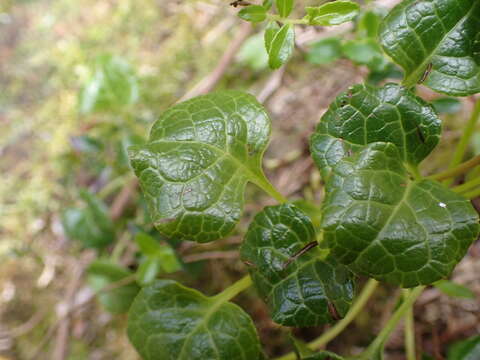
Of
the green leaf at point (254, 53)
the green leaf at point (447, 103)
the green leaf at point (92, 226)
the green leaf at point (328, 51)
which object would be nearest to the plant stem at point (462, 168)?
the green leaf at point (447, 103)

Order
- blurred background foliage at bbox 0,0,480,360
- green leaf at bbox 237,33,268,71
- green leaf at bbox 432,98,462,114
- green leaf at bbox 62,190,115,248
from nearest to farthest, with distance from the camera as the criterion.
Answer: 1. green leaf at bbox 432,98,462,114
2. blurred background foliage at bbox 0,0,480,360
3. green leaf at bbox 62,190,115,248
4. green leaf at bbox 237,33,268,71

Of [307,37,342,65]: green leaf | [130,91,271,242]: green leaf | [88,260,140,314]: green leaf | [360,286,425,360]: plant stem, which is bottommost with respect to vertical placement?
[88,260,140,314]: green leaf

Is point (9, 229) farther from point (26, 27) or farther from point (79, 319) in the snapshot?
point (26, 27)

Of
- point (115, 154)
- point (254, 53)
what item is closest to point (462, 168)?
point (254, 53)

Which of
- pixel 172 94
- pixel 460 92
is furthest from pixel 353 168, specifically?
pixel 172 94

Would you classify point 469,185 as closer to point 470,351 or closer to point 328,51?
point 470,351

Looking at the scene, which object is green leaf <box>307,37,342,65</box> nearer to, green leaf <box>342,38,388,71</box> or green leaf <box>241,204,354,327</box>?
green leaf <box>342,38,388,71</box>

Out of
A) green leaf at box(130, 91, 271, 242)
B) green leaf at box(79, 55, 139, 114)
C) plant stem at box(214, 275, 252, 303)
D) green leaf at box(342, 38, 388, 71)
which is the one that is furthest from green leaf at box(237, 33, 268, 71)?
plant stem at box(214, 275, 252, 303)
